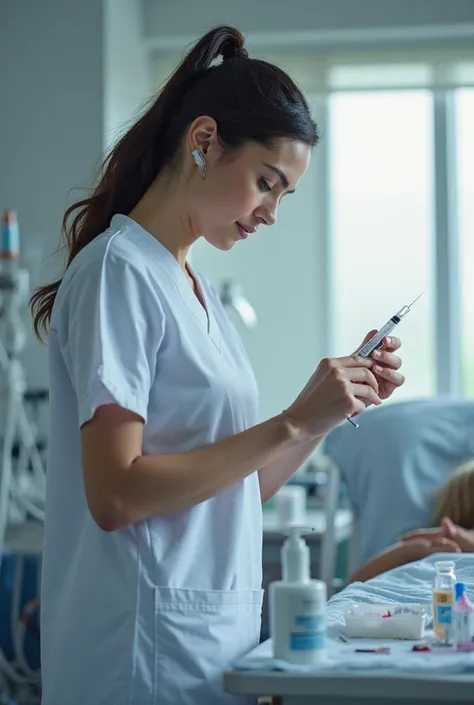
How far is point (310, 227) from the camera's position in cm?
348

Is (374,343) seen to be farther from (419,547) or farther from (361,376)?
(419,547)

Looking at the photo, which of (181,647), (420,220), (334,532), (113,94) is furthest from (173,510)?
(420,220)

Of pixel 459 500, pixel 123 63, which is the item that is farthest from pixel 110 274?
pixel 123 63

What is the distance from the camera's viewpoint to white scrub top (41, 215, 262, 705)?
3.45 feet

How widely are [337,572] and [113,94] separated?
1675mm

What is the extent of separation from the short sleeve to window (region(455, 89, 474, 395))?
2486 mm

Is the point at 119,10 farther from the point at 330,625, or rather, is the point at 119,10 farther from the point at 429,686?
the point at 429,686

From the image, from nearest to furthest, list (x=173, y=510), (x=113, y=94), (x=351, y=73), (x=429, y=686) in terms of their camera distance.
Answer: (x=429, y=686) < (x=173, y=510) < (x=113, y=94) < (x=351, y=73)

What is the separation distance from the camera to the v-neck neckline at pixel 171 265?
117 centimetres

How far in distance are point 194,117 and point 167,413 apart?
1.14 feet

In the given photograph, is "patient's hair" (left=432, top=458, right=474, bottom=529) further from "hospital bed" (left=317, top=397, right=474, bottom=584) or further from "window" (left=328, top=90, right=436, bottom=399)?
"window" (left=328, top=90, right=436, bottom=399)

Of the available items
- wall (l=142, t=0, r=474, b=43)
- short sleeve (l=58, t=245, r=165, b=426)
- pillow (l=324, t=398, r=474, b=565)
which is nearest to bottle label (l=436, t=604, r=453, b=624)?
short sleeve (l=58, t=245, r=165, b=426)

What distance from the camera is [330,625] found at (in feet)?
3.80

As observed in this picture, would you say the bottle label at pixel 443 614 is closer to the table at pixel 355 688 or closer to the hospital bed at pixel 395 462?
the table at pixel 355 688
